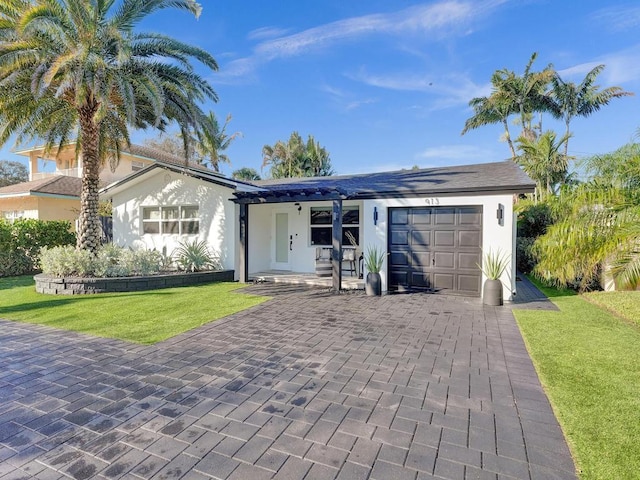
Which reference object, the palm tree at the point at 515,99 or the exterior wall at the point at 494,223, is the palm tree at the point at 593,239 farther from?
the palm tree at the point at 515,99

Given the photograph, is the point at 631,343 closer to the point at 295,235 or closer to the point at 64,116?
the point at 295,235

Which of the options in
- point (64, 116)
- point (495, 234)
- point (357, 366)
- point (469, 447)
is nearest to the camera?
point (469, 447)

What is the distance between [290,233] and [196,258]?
3.68 metres

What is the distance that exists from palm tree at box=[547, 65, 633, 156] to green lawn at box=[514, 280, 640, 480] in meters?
26.6

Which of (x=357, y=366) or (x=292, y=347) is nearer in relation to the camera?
(x=357, y=366)

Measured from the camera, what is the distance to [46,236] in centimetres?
1483

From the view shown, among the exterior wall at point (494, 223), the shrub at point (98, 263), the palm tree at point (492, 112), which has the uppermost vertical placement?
the palm tree at point (492, 112)

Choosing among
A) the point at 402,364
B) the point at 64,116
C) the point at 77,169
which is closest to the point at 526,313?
the point at 402,364

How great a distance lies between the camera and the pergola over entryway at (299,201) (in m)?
10.5

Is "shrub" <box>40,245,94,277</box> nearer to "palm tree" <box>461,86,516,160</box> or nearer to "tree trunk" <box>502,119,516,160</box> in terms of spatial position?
"palm tree" <box>461,86,516,160</box>

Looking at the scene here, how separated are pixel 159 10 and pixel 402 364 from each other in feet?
39.7

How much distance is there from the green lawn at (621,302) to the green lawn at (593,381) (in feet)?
0.84

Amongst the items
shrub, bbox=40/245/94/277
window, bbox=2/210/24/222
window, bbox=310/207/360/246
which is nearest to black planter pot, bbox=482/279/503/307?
window, bbox=310/207/360/246

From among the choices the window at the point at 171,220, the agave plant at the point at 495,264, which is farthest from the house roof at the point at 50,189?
the agave plant at the point at 495,264
